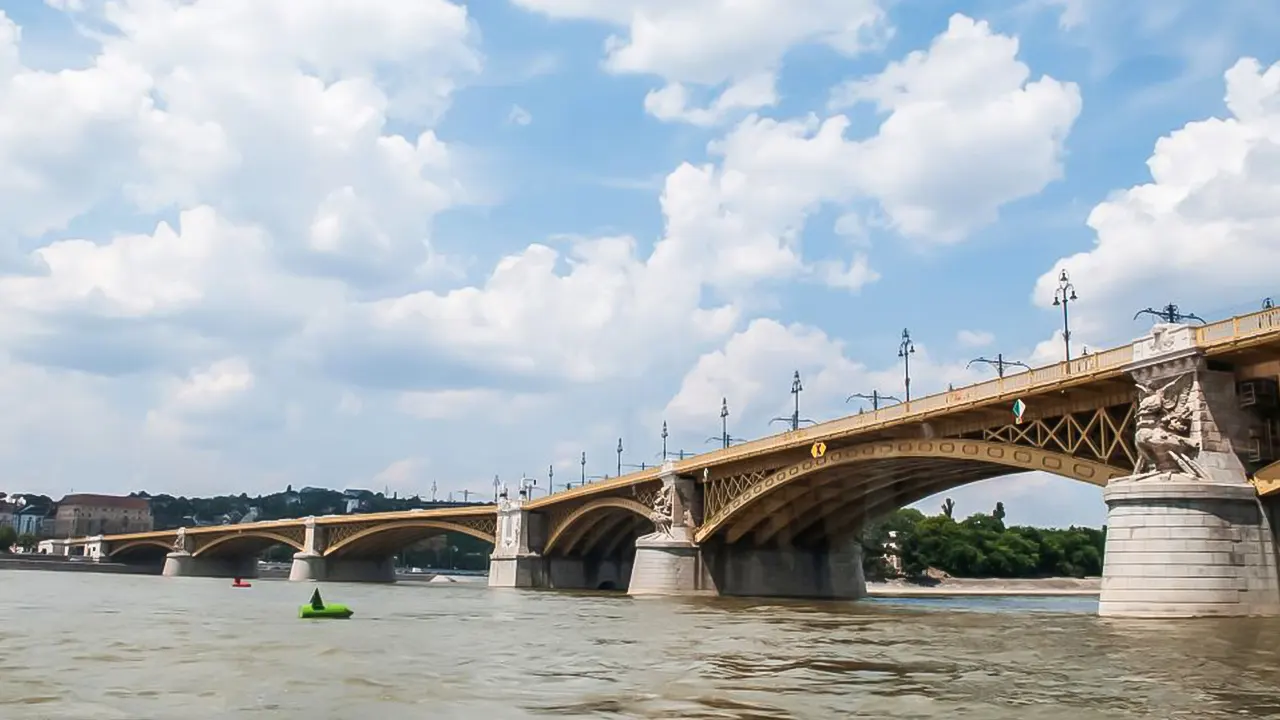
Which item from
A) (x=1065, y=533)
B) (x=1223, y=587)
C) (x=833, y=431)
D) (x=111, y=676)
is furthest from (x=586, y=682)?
(x=1065, y=533)

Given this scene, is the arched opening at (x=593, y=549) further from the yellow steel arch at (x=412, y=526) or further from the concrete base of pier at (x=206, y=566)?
the concrete base of pier at (x=206, y=566)

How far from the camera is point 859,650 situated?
27.1 meters

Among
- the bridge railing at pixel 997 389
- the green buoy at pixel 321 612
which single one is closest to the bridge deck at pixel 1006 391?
the bridge railing at pixel 997 389

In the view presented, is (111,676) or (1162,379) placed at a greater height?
(1162,379)

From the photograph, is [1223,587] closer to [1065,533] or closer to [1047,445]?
[1047,445]

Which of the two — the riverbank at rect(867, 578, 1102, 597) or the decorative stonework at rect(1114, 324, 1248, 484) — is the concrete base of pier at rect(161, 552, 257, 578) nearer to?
the riverbank at rect(867, 578, 1102, 597)

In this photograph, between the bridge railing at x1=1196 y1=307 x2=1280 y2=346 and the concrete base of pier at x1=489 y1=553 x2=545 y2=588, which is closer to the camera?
the bridge railing at x1=1196 y1=307 x2=1280 y2=346

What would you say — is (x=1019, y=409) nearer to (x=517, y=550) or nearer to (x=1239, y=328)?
(x=1239, y=328)

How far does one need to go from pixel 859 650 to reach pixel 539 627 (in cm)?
1442

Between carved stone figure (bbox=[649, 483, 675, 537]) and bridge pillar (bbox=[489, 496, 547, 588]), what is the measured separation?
25.5m

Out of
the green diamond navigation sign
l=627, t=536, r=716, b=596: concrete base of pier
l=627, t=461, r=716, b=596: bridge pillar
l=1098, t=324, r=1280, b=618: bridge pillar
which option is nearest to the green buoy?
the green diamond navigation sign

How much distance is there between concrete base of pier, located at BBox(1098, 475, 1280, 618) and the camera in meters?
33.1

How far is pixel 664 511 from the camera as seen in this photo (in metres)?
75.1

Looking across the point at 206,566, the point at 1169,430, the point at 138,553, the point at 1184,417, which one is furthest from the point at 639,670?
the point at 138,553
